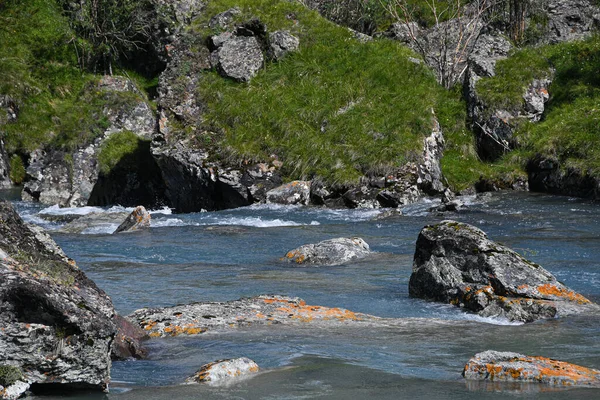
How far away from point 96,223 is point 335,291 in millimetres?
10055

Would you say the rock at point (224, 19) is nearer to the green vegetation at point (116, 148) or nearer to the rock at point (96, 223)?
the green vegetation at point (116, 148)

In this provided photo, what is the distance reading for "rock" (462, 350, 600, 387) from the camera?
20.7 ft

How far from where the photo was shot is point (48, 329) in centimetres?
579

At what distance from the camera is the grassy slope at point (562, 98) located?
23.3m

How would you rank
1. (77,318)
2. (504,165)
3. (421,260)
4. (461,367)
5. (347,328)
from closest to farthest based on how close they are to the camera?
(77,318) → (461,367) → (347,328) → (421,260) → (504,165)

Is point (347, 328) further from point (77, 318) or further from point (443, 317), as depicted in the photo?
point (77, 318)

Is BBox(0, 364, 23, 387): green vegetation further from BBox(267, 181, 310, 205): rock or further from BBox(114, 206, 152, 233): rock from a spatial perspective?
BBox(267, 181, 310, 205): rock

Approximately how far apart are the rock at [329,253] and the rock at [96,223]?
6.47m

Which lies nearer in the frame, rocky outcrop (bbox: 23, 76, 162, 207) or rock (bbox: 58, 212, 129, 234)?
rock (bbox: 58, 212, 129, 234)

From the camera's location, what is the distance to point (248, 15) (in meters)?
29.3

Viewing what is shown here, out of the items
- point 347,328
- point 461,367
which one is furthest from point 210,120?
point 461,367

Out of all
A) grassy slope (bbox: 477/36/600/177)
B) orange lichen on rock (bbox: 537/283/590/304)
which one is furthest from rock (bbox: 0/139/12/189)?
orange lichen on rock (bbox: 537/283/590/304)

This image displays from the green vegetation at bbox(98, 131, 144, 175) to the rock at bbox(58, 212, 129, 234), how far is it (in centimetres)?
533

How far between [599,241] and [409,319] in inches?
288
